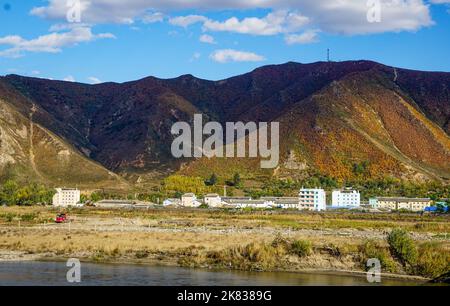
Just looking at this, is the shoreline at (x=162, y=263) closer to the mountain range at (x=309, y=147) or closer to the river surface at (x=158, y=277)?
the river surface at (x=158, y=277)

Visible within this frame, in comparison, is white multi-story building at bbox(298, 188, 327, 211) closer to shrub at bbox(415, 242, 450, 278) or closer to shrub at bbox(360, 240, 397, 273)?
shrub at bbox(360, 240, 397, 273)

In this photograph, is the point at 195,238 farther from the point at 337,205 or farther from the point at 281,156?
the point at 281,156

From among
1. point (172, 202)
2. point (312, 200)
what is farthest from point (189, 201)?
point (312, 200)

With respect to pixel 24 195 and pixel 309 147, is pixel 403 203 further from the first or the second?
pixel 24 195

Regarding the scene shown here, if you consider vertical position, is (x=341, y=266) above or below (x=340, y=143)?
below

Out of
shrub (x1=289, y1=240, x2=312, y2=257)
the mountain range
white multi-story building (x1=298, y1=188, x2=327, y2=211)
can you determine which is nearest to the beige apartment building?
white multi-story building (x1=298, y1=188, x2=327, y2=211)

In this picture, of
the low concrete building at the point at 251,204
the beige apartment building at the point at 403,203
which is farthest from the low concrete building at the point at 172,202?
the beige apartment building at the point at 403,203
